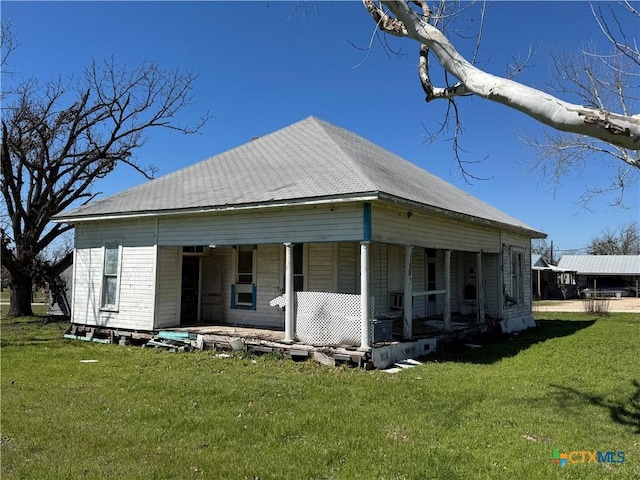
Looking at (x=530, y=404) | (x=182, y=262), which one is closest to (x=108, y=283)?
(x=182, y=262)

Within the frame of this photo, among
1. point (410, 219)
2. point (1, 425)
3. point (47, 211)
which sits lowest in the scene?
point (1, 425)

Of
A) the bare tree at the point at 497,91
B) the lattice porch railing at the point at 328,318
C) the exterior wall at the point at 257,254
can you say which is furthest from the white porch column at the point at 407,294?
the bare tree at the point at 497,91

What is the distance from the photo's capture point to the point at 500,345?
1361 centimetres

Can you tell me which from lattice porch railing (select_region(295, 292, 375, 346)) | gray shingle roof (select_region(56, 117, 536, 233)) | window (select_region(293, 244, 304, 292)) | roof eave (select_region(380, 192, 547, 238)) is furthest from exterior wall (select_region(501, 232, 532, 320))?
lattice porch railing (select_region(295, 292, 375, 346))

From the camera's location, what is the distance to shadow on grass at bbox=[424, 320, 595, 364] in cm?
1132

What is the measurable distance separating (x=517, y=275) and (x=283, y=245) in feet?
35.0

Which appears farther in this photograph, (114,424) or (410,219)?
(410,219)

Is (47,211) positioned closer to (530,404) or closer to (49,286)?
(49,286)

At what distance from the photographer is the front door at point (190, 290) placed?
572 inches

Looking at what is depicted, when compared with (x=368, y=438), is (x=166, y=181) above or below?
above

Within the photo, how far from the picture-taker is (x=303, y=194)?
10398mm

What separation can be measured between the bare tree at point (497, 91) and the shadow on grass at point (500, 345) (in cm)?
752

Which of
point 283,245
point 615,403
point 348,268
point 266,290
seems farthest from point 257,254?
→ point 615,403

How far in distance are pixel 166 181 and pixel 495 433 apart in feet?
41.2
